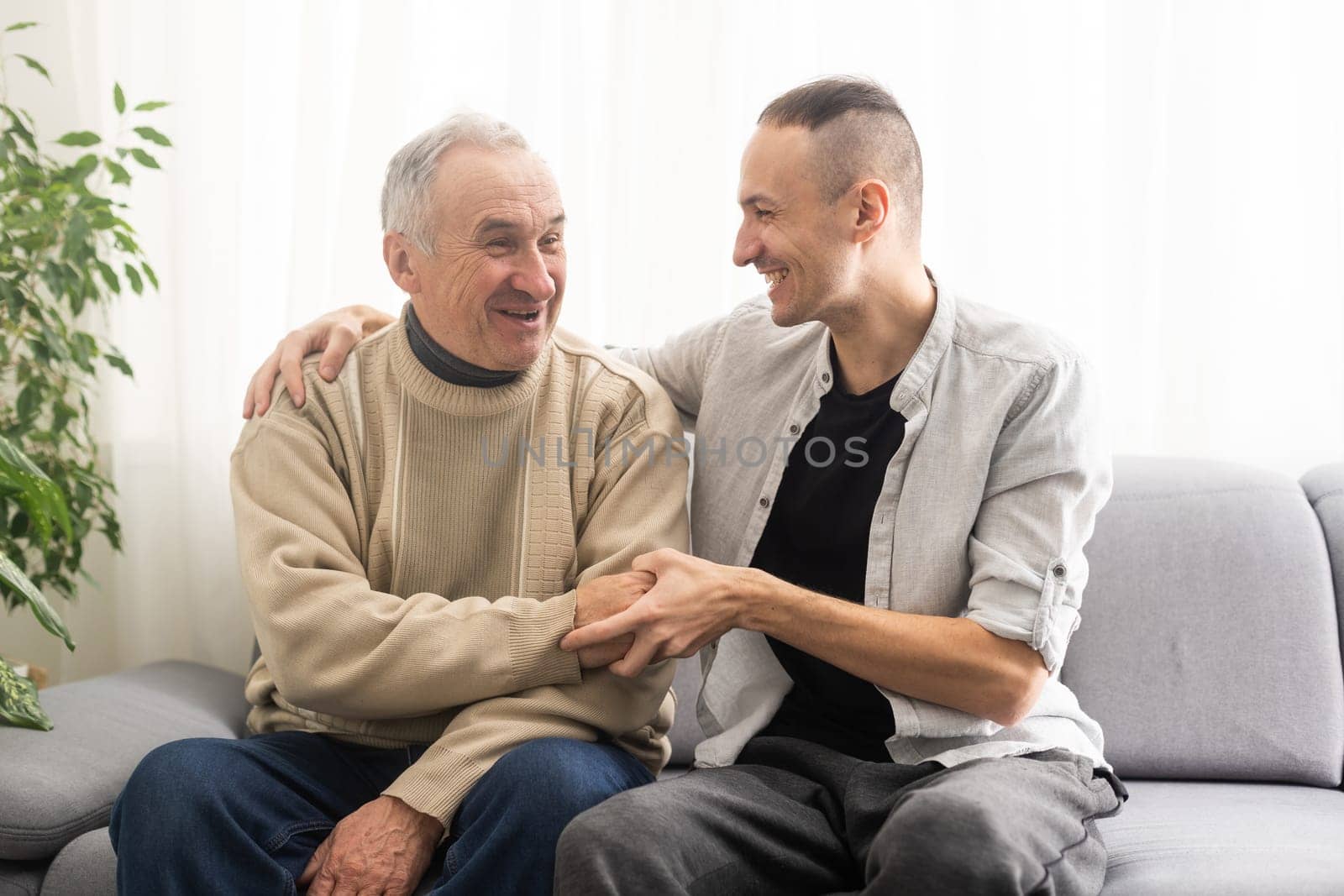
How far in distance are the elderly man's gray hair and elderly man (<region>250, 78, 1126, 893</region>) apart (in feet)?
0.78

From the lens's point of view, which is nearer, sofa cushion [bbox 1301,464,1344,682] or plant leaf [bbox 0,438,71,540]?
plant leaf [bbox 0,438,71,540]

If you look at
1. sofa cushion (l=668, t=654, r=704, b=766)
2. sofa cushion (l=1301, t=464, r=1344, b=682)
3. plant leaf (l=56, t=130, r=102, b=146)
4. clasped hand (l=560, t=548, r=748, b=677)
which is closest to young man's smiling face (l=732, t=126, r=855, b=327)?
clasped hand (l=560, t=548, r=748, b=677)

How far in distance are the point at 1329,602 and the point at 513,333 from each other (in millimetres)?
1399

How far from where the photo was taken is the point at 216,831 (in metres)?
1.47

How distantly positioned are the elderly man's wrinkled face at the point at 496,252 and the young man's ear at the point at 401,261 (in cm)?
3

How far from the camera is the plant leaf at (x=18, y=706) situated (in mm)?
1825

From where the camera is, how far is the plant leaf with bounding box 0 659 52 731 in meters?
1.83

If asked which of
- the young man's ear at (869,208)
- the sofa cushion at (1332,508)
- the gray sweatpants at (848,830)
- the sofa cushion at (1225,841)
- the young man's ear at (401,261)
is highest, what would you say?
the young man's ear at (869,208)

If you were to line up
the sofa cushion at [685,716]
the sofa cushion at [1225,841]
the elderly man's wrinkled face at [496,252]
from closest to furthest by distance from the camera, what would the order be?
the sofa cushion at [1225,841], the elderly man's wrinkled face at [496,252], the sofa cushion at [685,716]

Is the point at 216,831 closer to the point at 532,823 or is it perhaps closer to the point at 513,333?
the point at 532,823

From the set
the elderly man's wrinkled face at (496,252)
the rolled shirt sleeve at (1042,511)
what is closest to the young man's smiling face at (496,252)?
the elderly man's wrinkled face at (496,252)

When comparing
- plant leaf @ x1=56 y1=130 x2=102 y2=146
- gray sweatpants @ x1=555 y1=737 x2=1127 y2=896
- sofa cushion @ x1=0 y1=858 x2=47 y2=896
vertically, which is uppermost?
plant leaf @ x1=56 y1=130 x2=102 y2=146

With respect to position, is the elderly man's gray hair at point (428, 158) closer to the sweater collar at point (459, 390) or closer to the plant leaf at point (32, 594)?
the sweater collar at point (459, 390)

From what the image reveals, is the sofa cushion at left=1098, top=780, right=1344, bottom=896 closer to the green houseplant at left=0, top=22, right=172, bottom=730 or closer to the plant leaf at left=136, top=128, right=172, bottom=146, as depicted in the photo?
the green houseplant at left=0, top=22, right=172, bottom=730
